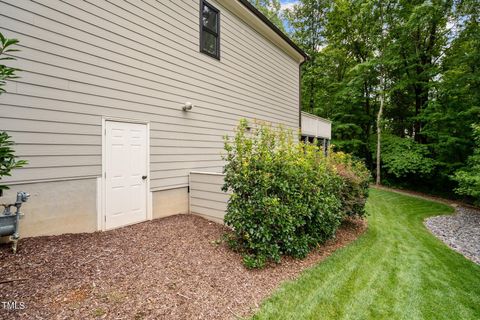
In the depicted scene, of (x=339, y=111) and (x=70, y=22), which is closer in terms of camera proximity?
(x=70, y=22)

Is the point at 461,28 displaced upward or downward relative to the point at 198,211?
upward

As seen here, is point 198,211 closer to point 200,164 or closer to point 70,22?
point 200,164

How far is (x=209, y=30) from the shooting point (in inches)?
261

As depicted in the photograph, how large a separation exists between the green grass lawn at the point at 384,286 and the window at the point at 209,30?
228 inches

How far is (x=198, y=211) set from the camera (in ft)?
18.8

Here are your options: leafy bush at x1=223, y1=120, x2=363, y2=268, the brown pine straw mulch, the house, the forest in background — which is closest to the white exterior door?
the house

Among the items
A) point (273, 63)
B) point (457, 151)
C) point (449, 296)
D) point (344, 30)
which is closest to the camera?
point (449, 296)

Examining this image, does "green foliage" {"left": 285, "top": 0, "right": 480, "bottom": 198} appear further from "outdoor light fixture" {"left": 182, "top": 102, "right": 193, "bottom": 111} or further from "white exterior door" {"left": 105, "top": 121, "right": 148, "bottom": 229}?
"white exterior door" {"left": 105, "top": 121, "right": 148, "bottom": 229}

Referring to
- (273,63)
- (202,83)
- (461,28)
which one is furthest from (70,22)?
(461,28)

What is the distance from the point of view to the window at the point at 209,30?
639 cm

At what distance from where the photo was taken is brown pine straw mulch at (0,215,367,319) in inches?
95.0

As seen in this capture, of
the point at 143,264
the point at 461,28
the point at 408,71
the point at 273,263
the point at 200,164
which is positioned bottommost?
→ the point at 273,263

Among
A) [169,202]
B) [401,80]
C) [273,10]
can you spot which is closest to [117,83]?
[169,202]

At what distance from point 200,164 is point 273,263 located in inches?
131
